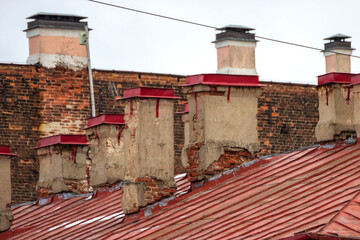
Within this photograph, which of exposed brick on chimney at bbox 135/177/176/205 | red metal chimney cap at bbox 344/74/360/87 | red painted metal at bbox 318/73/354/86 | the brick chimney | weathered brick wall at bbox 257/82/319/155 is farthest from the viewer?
weathered brick wall at bbox 257/82/319/155

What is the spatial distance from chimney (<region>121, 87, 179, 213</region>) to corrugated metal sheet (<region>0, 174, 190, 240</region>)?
40 cm

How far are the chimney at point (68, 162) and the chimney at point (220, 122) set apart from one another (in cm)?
552

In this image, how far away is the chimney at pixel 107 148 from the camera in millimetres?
24344

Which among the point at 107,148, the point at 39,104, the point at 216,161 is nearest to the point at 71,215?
the point at 107,148

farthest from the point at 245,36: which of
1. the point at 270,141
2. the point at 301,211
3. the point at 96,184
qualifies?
the point at 301,211

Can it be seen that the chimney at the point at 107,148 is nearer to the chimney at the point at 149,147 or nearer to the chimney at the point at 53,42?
the chimney at the point at 149,147

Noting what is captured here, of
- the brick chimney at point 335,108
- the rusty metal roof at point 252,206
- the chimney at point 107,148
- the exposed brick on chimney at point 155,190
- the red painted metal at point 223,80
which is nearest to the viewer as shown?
the rusty metal roof at point 252,206

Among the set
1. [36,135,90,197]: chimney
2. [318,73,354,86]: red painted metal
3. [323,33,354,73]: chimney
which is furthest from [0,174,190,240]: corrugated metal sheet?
[323,33,354,73]: chimney

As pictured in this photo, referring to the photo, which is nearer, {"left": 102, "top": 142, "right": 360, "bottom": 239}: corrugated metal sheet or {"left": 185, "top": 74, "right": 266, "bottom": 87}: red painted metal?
{"left": 102, "top": 142, "right": 360, "bottom": 239}: corrugated metal sheet

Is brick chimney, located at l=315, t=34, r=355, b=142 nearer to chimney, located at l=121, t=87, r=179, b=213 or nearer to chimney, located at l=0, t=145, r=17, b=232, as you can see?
chimney, located at l=121, t=87, r=179, b=213

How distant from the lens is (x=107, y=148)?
24469 mm

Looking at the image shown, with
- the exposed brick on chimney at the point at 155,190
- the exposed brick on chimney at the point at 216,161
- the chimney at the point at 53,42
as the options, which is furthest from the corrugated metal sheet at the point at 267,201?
the chimney at the point at 53,42

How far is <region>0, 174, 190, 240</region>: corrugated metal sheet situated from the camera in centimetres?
2152

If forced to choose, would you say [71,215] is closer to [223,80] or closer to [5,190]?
[5,190]
